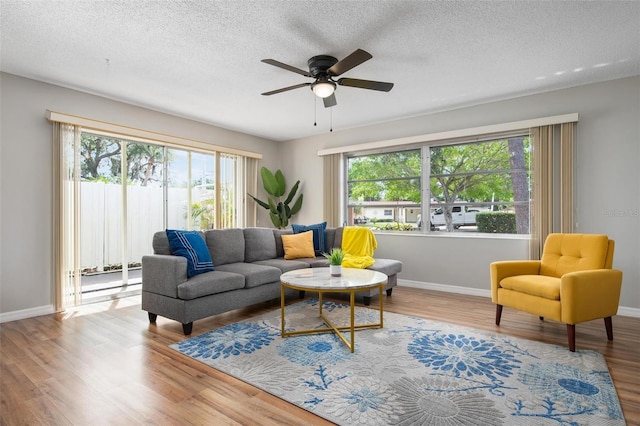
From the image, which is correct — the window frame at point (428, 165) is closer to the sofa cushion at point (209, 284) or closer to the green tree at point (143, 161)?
the sofa cushion at point (209, 284)

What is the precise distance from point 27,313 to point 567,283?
17.1ft

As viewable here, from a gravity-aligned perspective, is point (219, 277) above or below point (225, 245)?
below

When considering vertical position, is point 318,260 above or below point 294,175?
below

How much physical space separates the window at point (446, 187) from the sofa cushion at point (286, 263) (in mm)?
1758

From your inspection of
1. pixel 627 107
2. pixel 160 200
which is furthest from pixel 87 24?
pixel 627 107

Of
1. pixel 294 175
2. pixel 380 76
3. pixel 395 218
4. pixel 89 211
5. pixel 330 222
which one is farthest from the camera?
pixel 294 175

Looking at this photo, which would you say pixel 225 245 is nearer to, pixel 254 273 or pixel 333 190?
pixel 254 273

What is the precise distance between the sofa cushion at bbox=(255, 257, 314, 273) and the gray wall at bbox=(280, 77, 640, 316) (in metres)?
1.59

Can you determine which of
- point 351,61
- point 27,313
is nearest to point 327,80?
point 351,61

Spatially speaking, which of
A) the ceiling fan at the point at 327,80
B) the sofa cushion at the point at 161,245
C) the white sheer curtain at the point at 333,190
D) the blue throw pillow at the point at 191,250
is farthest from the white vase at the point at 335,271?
the white sheer curtain at the point at 333,190

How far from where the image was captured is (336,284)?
2.86m

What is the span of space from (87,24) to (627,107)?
17.3 feet

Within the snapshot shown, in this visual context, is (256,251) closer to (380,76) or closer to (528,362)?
(380,76)

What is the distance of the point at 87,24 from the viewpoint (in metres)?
2.63
